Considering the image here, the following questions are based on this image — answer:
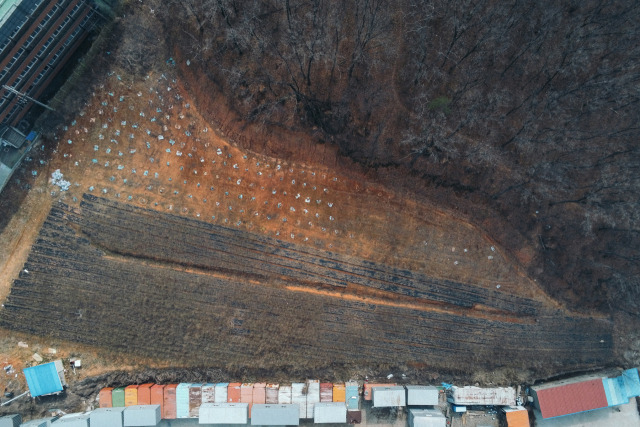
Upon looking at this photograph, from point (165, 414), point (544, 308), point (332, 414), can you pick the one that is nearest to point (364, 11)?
point (544, 308)

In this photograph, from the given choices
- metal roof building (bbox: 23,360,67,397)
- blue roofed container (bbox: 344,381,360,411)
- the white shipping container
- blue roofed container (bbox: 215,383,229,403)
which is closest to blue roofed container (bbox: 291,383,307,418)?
the white shipping container

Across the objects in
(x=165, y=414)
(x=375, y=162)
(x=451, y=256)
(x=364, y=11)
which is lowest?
(x=165, y=414)

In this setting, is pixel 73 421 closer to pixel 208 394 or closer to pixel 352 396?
pixel 208 394

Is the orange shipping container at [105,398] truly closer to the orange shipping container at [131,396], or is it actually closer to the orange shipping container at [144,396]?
the orange shipping container at [131,396]

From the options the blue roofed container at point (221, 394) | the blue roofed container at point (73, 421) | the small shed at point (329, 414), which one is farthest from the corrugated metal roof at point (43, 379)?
the small shed at point (329, 414)

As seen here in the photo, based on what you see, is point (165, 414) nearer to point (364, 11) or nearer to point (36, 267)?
point (36, 267)

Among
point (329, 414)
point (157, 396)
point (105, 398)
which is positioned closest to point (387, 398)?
point (329, 414)
